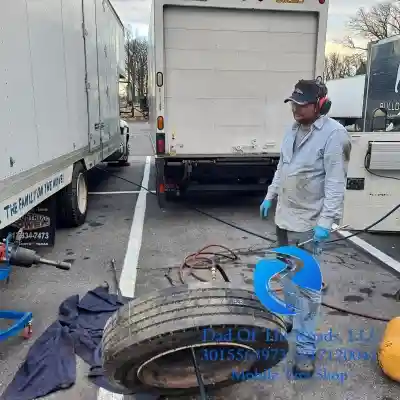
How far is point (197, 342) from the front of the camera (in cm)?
231

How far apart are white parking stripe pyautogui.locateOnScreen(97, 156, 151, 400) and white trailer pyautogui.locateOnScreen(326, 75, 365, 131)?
1168cm

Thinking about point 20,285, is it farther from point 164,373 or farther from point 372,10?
point 372,10

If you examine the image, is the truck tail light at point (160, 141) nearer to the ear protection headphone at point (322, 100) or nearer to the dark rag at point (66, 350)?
the dark rag at point (66, 350)

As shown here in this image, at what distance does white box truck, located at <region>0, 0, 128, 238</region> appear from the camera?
12.5ft

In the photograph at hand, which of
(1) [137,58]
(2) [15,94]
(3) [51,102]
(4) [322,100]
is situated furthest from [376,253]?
(1) [137,58]

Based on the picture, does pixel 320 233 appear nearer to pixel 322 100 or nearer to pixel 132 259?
pixel 322 100

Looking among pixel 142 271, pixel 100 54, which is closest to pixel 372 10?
pixel 100 54

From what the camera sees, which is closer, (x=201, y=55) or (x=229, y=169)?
(x=201, y=55)

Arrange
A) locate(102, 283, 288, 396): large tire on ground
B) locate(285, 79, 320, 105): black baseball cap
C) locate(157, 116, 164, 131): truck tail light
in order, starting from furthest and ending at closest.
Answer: locate(157, 116, 164, 131): truck tail light < locate(285, 79, 320, 105): black baseball cap < locate(102, 283, 288, 396): large tire on ground

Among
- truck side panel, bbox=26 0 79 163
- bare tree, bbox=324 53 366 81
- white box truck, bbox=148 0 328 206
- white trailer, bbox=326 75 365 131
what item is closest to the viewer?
truck side panel, bbox=26 0 79 163

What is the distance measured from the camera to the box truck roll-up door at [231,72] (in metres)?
7.04

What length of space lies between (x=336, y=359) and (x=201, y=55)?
16.8 feet

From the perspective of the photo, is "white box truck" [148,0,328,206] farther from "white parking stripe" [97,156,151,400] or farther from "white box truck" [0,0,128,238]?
"white box truck" [0,0,128,238]

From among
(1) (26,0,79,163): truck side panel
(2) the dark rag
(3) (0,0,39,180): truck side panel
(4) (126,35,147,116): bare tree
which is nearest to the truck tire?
(1) (26,0,79,163): truck side panel
